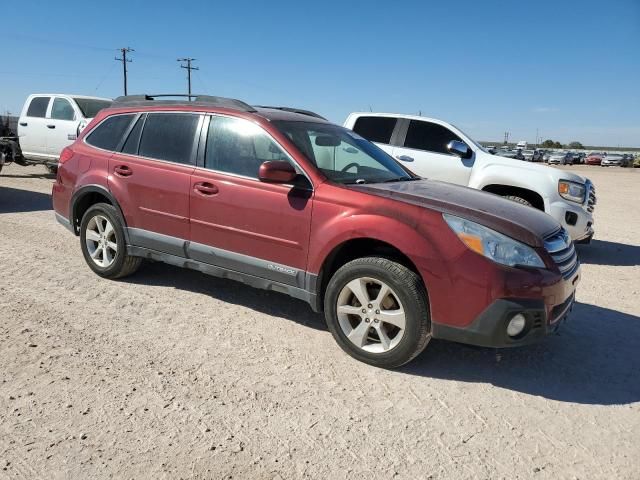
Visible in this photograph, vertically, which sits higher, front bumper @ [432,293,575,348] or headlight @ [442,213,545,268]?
headlight @ [442,213,545,268]

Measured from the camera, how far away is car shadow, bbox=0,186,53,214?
920cm

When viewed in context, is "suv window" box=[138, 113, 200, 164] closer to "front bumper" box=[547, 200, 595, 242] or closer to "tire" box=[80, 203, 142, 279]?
"tire" box=[80, 203, 142, 279]

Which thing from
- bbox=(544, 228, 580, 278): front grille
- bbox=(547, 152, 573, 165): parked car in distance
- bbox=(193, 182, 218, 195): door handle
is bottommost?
bbox=(547, 152, 573, 165): parked car in distance

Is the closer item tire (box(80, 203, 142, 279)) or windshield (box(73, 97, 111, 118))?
tire (box(80, 203, 142, 279))

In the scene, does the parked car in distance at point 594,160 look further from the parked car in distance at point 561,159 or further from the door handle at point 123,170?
the door handle at point 123,170

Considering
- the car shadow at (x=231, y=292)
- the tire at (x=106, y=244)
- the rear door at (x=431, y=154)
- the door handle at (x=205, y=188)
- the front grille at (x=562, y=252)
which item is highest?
the rear door at (x=431, y=154)

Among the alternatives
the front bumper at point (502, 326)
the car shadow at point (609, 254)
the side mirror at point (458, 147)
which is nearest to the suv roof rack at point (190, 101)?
the front bumper at point (502, 326)

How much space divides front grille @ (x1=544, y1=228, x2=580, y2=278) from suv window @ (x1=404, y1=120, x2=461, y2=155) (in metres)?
4.62

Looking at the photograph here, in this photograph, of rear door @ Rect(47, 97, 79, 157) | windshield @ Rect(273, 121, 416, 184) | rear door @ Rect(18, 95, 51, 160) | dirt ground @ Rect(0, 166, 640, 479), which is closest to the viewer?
dirt ground @ Rect(0, 166, 640, 479)

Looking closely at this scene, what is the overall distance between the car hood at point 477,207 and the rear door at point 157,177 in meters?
1.57

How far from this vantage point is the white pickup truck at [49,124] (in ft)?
42.1

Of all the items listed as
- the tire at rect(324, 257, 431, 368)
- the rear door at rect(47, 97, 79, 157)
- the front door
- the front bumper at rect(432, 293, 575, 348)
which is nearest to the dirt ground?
the tire at rect(324, 257, 431, 368)

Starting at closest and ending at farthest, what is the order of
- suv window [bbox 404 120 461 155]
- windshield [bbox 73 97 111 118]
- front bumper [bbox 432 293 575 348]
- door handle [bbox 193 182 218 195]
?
front bumper [bbox 432 293 575 348], door handle [bbox 193 182 218 195], suv window [bbox 404 120 461 155], windshield [bbox 73 97 111 118]

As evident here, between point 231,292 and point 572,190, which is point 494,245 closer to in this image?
point 231,292
